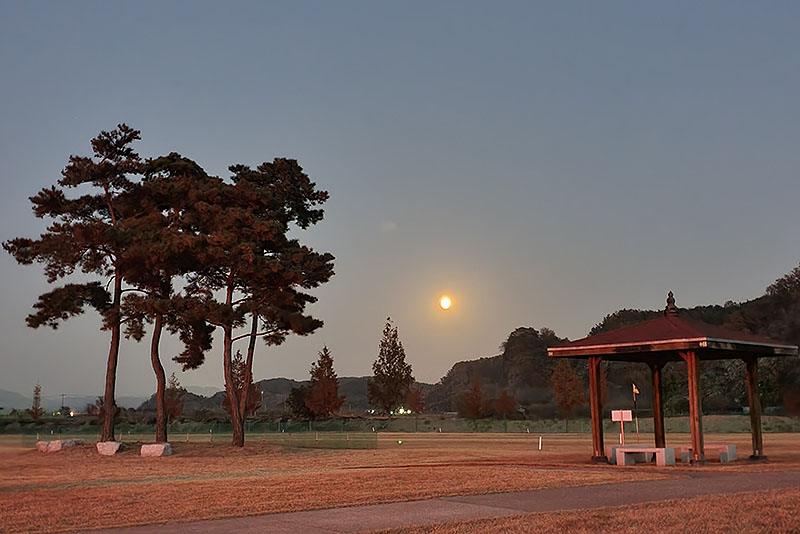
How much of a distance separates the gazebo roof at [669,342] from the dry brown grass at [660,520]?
10.1 metres

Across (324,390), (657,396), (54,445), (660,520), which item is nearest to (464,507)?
(660,520)

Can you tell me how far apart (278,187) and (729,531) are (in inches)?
1386

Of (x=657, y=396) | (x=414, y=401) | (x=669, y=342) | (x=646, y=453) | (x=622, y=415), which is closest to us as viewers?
(x=669, y=342)

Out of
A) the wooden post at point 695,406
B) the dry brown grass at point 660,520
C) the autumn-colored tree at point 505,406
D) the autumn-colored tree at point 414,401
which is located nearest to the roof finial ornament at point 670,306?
the wooden post at point 695,406

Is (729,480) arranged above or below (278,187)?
below

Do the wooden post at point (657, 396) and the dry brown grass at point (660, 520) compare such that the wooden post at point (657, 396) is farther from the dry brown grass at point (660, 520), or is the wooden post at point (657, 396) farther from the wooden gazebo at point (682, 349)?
the dry brown grass at point (660, 520)

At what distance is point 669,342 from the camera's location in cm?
2394

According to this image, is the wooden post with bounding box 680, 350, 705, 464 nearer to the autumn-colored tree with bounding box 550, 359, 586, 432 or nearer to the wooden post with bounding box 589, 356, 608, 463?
the wooden post with bounding box 589, 356, 608, 463

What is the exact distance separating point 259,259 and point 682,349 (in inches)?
794

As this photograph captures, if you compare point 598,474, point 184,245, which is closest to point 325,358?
point 184,245

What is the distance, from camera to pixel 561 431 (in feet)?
208

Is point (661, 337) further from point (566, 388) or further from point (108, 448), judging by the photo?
point (566, 388)

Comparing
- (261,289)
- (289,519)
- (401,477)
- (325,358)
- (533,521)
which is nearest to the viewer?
(533,521)

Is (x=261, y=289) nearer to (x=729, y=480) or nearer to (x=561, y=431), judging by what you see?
(x=729, y=480)
